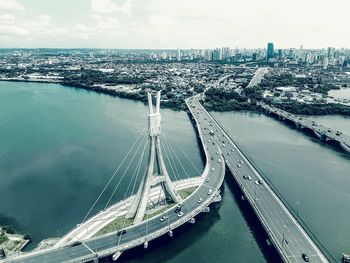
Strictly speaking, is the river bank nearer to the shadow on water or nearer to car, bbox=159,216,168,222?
car, bbox=159,216,168,222

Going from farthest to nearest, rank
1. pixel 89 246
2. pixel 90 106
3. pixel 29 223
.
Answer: pixel 90 106
pixel 29 223
pixel 89 246

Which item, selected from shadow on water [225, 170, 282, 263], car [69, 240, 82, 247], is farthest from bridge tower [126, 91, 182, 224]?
shadow on water [225, 170, 282, 263]

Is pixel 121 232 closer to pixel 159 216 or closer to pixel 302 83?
pixel 159 216

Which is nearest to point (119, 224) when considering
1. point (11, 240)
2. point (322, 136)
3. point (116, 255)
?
point (116, 255)

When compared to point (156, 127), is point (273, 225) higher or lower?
lower

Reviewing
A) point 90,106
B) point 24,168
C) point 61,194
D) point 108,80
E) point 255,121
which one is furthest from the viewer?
point 108,80

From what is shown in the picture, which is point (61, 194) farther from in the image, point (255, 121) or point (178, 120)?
point (255, 121)

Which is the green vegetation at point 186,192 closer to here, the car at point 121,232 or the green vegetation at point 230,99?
the car at point 121,232

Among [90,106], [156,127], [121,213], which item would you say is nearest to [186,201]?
[121,213]
